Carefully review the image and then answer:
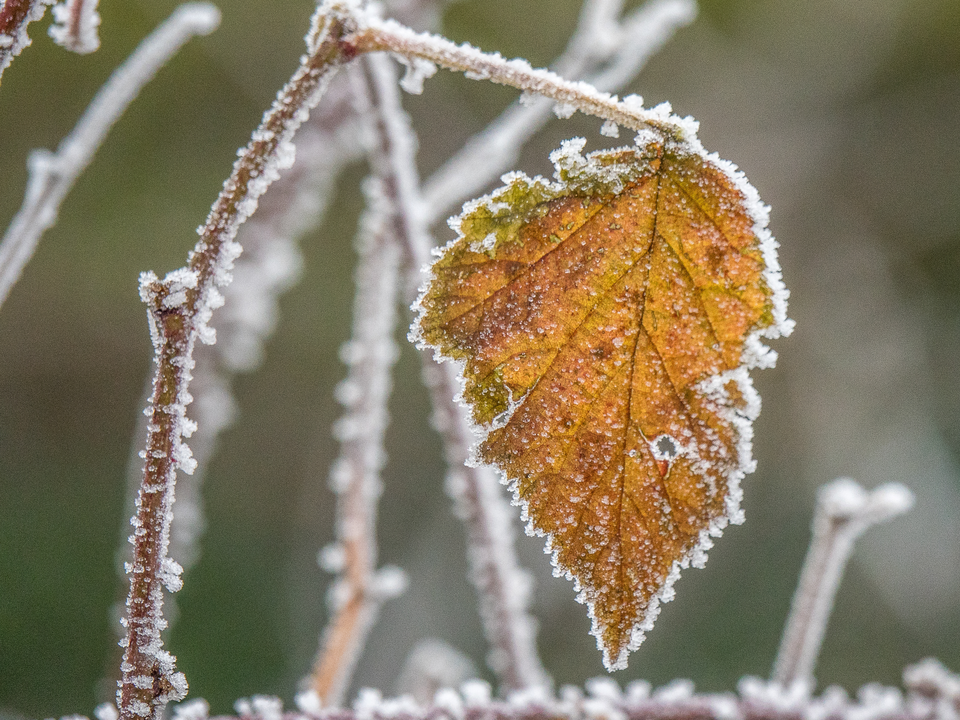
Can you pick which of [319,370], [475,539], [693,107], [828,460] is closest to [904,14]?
[693,107]

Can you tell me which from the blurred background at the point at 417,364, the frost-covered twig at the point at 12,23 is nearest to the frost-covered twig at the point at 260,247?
the frost-covered twig at the point at 12,23

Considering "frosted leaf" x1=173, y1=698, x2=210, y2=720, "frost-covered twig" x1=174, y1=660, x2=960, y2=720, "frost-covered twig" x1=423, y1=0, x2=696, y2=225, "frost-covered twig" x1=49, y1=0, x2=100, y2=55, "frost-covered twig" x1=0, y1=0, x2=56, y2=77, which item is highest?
"frost-covered twig" x1=423, y1=0, x2=696, y2=225

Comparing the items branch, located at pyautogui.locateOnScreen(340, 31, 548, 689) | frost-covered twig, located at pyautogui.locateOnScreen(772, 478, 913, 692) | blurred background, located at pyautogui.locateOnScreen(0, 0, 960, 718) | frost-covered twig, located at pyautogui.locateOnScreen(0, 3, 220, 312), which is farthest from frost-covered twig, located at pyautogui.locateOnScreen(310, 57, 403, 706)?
blurred background, located at pyautogui.locateOnScreen(0, 0, 960, 718)

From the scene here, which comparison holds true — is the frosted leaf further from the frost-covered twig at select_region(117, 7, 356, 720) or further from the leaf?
the leaf

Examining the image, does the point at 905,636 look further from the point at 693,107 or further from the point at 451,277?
the point at 451,277

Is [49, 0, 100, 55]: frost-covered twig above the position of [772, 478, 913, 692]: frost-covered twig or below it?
above

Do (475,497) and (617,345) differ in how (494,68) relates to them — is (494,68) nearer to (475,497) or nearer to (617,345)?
(617,345)

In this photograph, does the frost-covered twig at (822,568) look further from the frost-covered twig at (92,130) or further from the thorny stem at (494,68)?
the frost-covered twig at (92,130)
